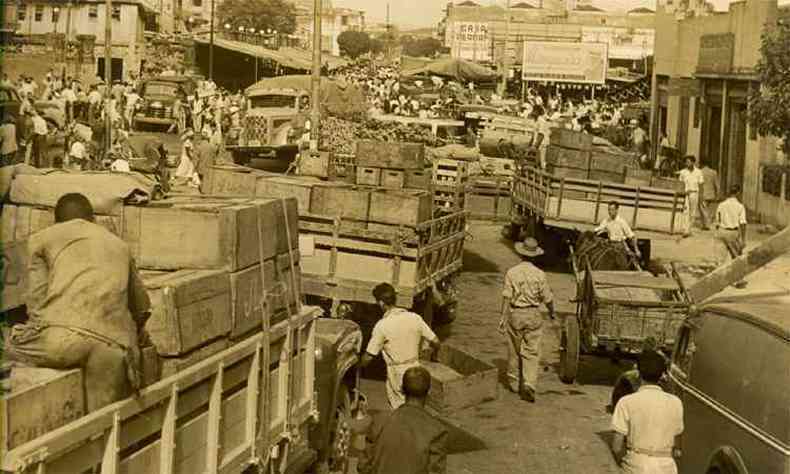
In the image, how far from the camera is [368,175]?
17.3m

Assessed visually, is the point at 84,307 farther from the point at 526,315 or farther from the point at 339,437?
the point at 526,315

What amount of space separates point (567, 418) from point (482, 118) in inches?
1176

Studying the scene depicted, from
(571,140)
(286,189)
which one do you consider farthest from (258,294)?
(571,140)

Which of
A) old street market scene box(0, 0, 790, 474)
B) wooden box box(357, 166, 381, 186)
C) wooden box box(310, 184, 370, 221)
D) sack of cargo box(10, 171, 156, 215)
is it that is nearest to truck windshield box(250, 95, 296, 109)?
old street market scene box(0, 0, 790, 474)

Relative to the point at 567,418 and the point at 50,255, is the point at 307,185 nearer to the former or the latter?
the point at 567,418

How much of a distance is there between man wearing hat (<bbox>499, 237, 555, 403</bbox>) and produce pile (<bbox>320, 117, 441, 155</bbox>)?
18836mm

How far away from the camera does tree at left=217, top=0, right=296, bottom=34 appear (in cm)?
10294

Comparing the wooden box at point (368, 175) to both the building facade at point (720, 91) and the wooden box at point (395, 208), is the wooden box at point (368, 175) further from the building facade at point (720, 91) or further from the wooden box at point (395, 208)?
the building facade at point (720, 91)

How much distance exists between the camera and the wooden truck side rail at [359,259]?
13.8 m

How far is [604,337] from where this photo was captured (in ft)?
43.7

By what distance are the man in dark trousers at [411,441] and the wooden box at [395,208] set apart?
7675 mm

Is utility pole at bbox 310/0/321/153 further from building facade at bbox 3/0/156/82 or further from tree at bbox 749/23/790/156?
building facade at bbox 3/0/156/82

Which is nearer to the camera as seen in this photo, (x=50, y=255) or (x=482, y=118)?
(x=50, y=255)

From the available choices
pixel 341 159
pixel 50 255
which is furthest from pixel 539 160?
pixel 50 255
